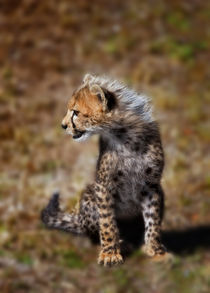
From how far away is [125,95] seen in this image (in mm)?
5707

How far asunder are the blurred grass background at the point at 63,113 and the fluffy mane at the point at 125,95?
11399 mm

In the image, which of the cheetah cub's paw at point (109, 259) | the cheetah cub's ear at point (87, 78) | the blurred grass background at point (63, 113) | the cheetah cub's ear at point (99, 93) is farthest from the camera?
the blurred grass background at point (63, 113)

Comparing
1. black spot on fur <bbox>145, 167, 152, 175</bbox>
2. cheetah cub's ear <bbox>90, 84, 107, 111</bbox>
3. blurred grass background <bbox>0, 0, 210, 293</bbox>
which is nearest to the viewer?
cheetah cub's ear <bbox>90, 84, 107, 111</bbox>

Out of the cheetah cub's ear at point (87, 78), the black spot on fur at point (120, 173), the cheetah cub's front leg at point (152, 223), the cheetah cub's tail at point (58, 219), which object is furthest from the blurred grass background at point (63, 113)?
the cheetah cub's ear at point (87, 78)

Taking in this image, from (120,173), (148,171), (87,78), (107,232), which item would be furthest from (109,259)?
(87,78)

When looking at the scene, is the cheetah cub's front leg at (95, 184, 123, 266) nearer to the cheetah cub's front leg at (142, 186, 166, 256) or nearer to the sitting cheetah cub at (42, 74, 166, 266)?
the sitting cheetah cub at (42, 74, 166, 266)

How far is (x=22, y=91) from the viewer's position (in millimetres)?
35406

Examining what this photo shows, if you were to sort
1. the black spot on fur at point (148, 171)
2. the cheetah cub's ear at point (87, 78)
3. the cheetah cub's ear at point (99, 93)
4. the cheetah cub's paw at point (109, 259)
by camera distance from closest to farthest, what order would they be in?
1. the cheetah cub's ear at point (99, 93)
2. the cheetah cub's ear at point (87, 78)
3. the cheetah cub's paw at point (109, 259)
4. the black spot on fur at point (148, 171)

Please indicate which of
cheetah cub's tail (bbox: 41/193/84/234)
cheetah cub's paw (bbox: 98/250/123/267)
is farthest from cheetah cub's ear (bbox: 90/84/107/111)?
cheetah cub's tail (bbox: 41/193/84/234)

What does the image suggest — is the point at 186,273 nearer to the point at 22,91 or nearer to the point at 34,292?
the point at 34,292

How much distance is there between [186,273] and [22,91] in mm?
16964

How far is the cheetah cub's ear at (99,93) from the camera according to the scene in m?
5.42

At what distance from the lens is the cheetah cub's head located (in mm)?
5590

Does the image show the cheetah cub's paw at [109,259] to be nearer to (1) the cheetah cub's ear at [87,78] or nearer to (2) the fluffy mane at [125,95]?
(2) the fluffy mane at [125,95]
